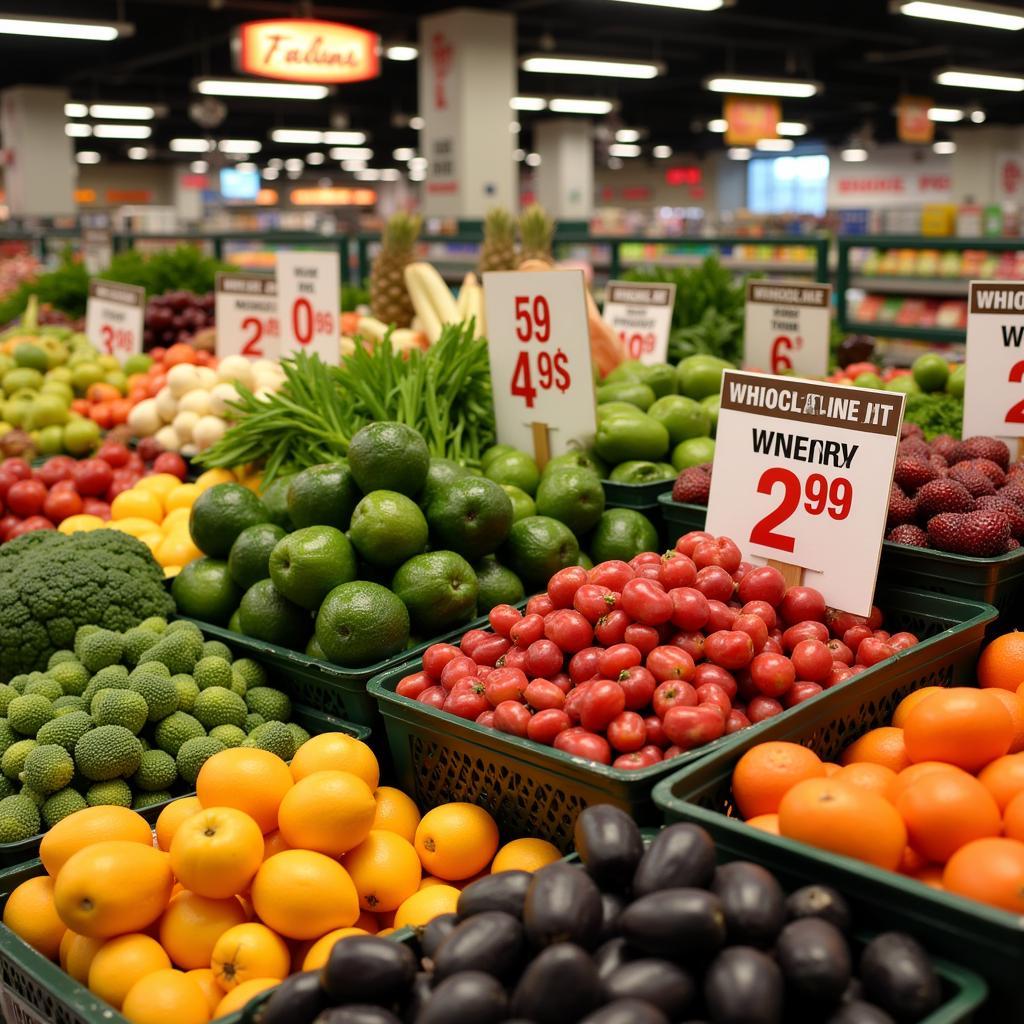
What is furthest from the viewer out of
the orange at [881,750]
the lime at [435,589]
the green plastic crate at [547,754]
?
the lime at [435,589]

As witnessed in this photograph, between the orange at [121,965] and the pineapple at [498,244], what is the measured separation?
3.89 m

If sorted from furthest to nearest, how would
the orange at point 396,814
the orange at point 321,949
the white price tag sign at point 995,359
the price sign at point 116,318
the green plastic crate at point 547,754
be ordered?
the price sign at point 116,318 < the white price tag sign at point 995,359 < the orange at point 396,814 < the green plastic crate at point 547,754 < the orange at point 321,949

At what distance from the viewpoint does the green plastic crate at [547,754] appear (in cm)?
145

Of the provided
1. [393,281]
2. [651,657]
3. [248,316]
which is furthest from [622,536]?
[393,281]

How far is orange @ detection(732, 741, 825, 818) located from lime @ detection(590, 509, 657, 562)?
97cm

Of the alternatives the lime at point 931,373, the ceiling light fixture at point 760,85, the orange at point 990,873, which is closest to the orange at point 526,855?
the orange at point 990,873

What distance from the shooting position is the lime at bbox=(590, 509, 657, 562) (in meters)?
2.37

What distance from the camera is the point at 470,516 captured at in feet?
7.00

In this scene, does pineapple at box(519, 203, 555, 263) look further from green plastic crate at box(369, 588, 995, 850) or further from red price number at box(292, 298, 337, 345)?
green plastic crate at box(369, 588, 995, 850)

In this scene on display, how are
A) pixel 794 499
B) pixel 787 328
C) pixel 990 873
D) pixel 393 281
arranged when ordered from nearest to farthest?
pixel 990 873
pixel 794 499
pixel 787 328
pixel 393 281

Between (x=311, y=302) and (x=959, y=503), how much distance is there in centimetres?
A: 238

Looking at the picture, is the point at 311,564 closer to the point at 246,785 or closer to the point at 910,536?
the point at 246,785

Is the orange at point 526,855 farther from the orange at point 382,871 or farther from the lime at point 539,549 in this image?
the lime at point 539,549

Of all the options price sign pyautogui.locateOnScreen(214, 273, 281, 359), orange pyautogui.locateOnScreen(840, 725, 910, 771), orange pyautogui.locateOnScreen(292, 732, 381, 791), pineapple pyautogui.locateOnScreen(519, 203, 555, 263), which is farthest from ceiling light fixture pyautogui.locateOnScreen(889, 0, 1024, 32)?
orange pyautogui.locateOnScreen(292, 732, 381, 791)
